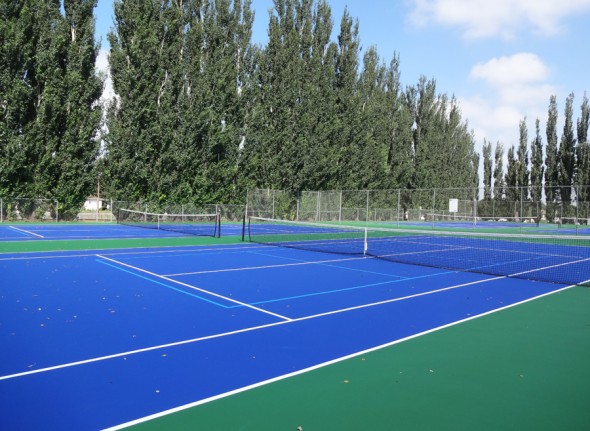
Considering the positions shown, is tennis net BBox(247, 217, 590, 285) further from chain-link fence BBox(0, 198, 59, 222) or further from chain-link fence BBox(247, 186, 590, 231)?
chain-link fence BBox(0, 198, 59, 222)

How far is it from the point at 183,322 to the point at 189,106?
1188 inches

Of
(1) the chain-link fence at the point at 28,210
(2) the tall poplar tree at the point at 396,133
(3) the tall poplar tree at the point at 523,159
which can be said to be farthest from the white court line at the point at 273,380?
→ (3) the tall poplar tree at the point at 523,159

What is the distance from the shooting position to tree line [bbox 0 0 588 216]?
94.7ft

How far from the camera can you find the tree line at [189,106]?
28.9 m

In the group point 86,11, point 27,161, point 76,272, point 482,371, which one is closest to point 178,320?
point 482,371

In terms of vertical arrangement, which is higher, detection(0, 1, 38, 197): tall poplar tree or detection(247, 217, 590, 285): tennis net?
detection(0, 1, 38, 197): tall poplar tree

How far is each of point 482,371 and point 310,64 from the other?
129 feet

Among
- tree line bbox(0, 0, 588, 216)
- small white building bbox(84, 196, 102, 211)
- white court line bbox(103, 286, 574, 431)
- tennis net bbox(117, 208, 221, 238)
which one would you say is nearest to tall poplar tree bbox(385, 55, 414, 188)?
tree line bbox(0, 0, 588, 216)

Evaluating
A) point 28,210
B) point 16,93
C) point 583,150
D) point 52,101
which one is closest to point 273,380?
point 28,210

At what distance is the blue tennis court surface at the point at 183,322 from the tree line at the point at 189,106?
62.0 feet

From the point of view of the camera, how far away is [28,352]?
5.17 metres

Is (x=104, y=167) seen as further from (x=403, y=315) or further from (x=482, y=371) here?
(x=482, y=371)

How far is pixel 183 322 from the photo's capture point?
665 centimetres

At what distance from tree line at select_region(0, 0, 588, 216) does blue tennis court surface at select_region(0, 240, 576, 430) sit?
1889 cm
